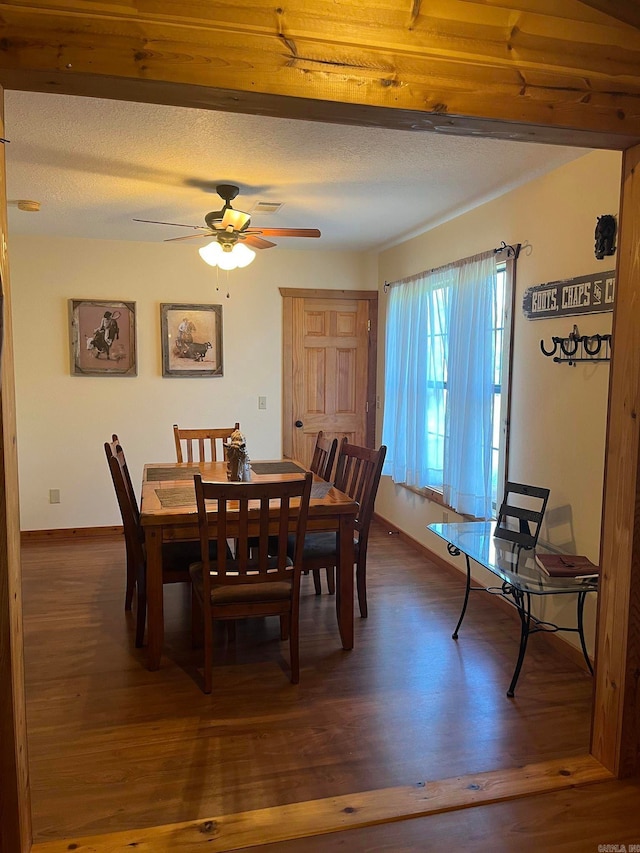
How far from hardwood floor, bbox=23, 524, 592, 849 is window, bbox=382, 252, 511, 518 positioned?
0.85m

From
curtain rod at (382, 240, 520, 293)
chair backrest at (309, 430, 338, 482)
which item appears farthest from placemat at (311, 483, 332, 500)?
curtain rod at (382, 240, 520, 293)

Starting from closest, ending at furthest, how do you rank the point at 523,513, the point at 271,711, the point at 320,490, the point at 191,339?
the point at 271,711
the point at 523,513
the point at 320,490
the point at 191,339

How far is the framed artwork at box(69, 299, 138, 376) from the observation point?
5.15 m

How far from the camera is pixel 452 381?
4.14m

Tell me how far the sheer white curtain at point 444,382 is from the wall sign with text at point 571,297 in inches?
13.9

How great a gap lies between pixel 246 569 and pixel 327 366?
10.5 feet

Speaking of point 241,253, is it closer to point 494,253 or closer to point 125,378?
point 494,253

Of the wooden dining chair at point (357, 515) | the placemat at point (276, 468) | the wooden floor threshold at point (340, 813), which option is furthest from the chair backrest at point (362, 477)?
the wooden floor threshold at point (340, 813)

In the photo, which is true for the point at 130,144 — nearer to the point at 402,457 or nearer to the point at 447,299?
the point at 447,299

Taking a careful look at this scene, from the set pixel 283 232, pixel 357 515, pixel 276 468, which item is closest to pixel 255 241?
pixel 283 232

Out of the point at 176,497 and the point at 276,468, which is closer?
the point at 176,497

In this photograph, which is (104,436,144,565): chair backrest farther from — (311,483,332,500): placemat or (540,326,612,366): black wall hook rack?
(540,326,612,366): black wall hook rack

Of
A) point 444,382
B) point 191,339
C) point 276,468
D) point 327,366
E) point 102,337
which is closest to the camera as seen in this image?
point 276,468

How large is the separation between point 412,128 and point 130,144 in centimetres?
168
